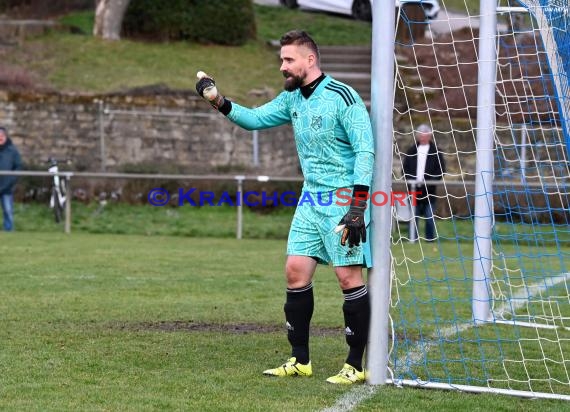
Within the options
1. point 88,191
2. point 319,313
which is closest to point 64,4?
point 88,191

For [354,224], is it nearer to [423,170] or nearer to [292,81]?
[292,81]

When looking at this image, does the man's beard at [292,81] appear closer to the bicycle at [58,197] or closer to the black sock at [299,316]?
the black sock at [299,316]

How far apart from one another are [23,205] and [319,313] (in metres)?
12.5

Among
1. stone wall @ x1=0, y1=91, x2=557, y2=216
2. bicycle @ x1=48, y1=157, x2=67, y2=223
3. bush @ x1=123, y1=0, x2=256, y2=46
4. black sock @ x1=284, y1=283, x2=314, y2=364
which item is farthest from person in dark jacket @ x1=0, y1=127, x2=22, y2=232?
black sock @ x1=284, y1=283, x2=314, y2=364

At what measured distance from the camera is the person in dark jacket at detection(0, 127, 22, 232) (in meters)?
19.3

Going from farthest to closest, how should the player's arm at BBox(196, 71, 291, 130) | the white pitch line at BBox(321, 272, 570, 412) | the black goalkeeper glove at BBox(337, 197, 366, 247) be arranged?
the player's arm at BBox(196, 71, 291, 130) → the black goalkeeper glove at BBox(337, 197, 366, 247) → the white pitch line at BBox(321, 272, 570, 412)

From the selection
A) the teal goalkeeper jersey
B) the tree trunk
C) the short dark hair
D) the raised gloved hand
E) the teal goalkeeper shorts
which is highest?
the tree trunk

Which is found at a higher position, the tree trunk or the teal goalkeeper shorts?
the tree trunk

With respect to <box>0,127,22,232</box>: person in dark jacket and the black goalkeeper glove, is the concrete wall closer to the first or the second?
<box>0,127,22,232</box>: person in dark jacket

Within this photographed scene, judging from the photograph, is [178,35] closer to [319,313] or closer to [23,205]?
[23,205]

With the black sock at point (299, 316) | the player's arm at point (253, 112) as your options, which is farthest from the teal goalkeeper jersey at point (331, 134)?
the black sock at point (299, 316)

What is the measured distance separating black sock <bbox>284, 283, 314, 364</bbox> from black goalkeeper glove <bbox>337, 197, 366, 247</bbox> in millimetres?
579

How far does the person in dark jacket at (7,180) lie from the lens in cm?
1933

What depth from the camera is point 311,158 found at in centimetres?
702
